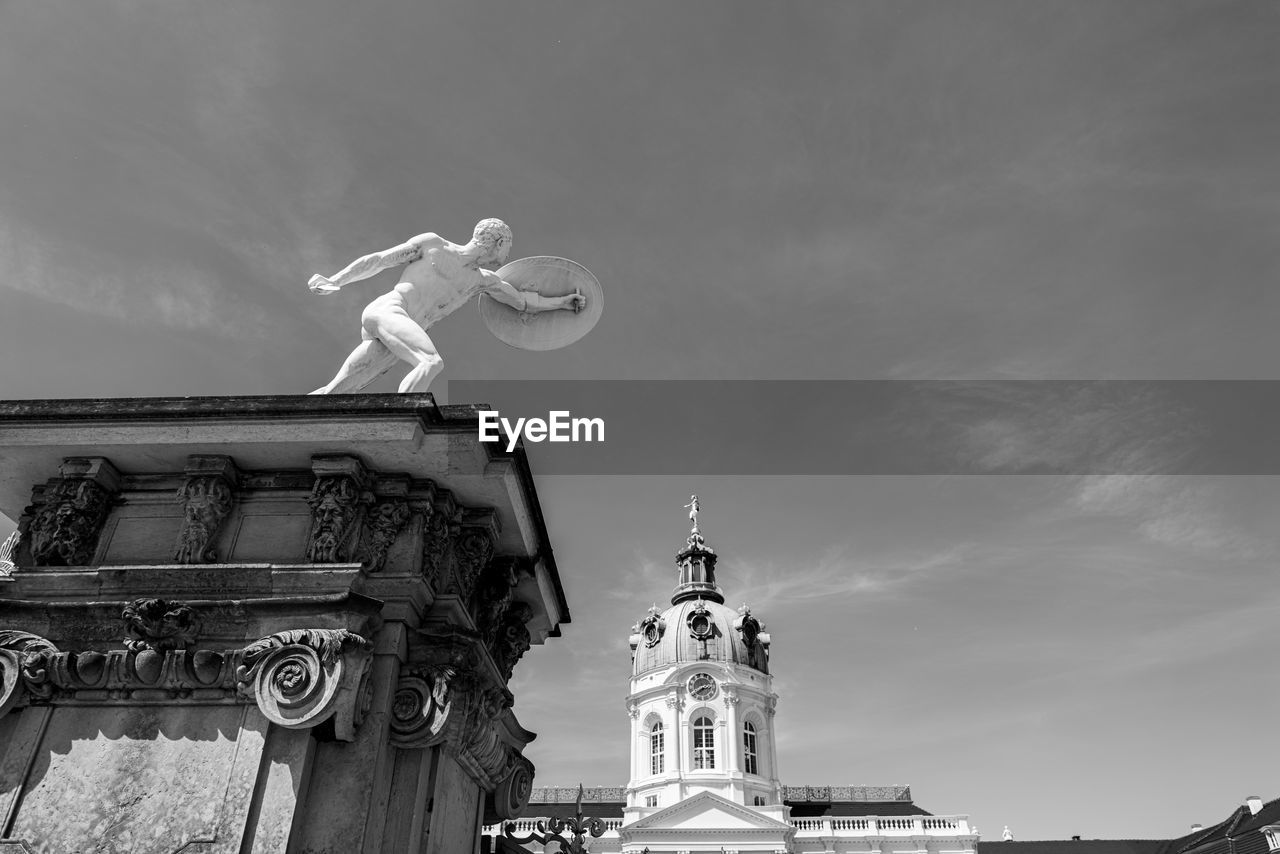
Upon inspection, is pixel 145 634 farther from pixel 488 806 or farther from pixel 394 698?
pixel 488 806

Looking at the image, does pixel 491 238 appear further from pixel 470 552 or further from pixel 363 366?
pixel 470 552

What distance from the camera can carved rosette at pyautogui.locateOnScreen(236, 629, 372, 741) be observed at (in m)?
5.91

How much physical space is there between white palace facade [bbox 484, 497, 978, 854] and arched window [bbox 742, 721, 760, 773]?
0.09m

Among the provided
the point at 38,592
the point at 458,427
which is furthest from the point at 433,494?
the point at 38,592

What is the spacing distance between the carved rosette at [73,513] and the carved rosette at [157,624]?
Result: 0.93 m

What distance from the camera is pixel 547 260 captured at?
9.09 metres

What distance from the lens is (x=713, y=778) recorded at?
6700 centimetres

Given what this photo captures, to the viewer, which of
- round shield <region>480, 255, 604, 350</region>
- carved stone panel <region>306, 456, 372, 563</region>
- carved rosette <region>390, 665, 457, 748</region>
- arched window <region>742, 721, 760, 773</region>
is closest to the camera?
carved rosette <region>390, 665, 457, 748</region>

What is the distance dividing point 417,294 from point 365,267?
507mm

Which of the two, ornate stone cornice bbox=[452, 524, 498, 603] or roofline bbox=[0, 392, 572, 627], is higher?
roofline bbox=[0, 392, 572, 627]

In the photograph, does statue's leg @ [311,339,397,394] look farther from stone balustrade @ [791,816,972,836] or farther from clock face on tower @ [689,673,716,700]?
clock face on tower @ [689,673,716,700]

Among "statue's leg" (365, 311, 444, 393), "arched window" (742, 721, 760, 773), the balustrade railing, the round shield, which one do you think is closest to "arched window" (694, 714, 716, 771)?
"arched window" (742, 721, 760, 773)

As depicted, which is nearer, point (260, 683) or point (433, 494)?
point (260, 683)

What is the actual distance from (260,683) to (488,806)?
320 cm
